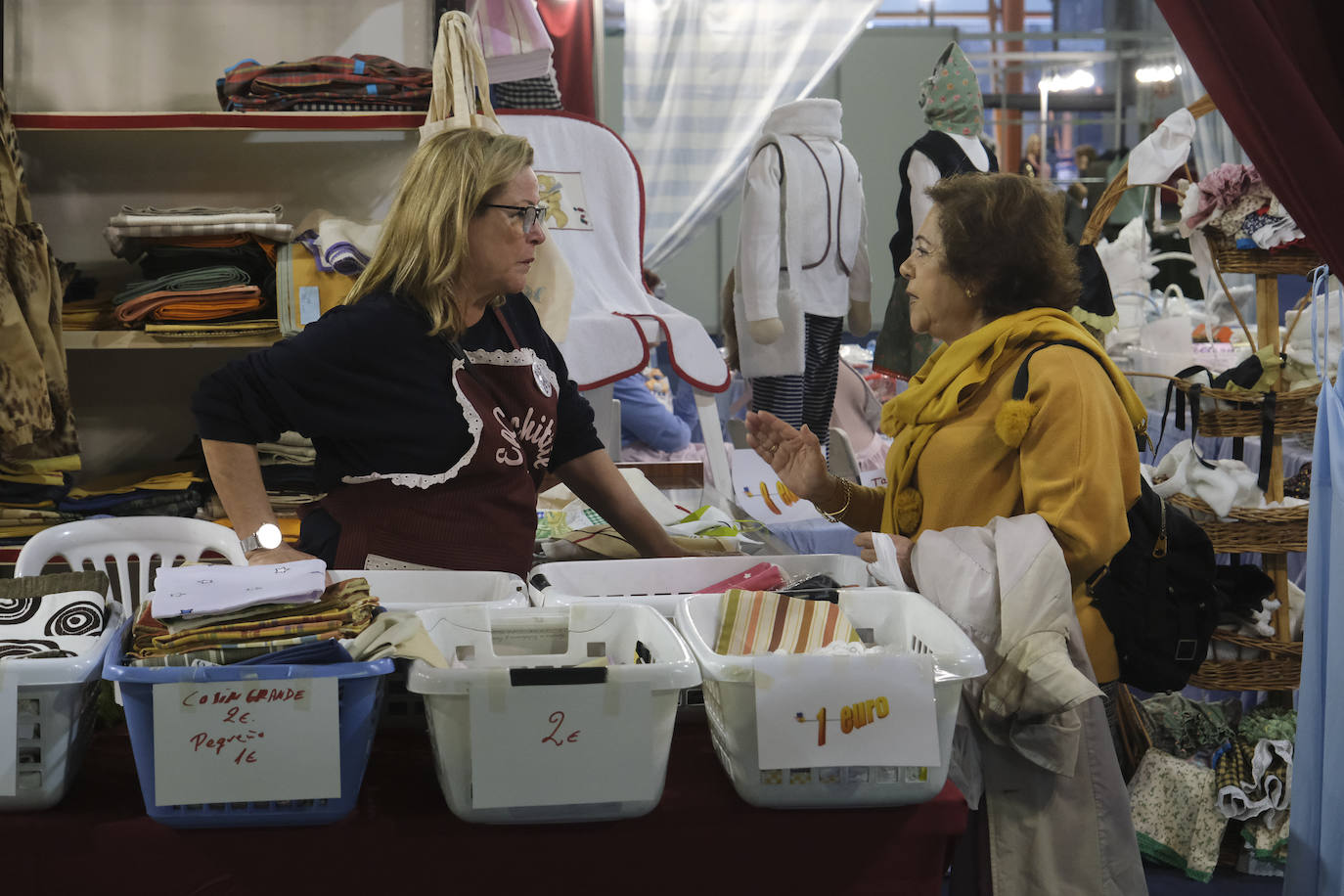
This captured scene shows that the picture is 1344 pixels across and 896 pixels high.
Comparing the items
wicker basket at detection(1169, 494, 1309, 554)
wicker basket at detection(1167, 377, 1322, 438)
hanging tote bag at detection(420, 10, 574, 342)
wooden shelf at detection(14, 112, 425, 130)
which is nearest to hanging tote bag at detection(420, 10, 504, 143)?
hanging tote bag at detection(420, 10, 574, 342)

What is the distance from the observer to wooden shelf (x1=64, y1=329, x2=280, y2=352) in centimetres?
298

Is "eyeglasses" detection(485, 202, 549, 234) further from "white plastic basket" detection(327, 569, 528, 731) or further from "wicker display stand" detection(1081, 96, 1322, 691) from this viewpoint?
Result: "wicker display stand" detection(1081, 96, 1322, 691)

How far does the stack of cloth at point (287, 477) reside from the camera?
3123 mm

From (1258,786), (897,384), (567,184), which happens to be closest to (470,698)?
(1258,786)

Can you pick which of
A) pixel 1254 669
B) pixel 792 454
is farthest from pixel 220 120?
pixel 1254 669

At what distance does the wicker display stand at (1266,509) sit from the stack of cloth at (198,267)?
7.44 feet

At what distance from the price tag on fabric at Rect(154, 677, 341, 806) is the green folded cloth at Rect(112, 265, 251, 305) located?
2100 mm

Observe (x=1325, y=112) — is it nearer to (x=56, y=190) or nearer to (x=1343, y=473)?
(x=1343, y=473)

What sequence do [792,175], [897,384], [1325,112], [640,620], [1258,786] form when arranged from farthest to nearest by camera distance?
1. [897,384]
2. [792,175]
3. [1258,786]
4. [1325,112]
5. [640,620]

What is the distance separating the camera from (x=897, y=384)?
5676 mm

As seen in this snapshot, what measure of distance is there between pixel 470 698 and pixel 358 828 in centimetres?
18

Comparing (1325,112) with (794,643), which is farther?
(1325,112)

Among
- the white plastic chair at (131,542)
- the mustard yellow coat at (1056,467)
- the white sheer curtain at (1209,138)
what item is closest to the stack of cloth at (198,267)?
the white plastic chair at (131,542)

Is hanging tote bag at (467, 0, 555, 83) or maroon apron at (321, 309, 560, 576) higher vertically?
hanging tote bag at (467, 0, 555, 83)
